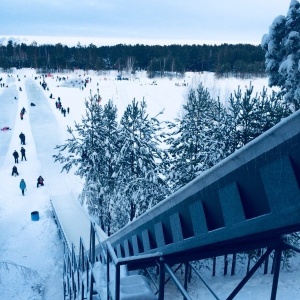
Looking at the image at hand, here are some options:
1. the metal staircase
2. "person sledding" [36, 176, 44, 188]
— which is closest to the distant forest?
"person sledding" [36, 176, 44, 188]

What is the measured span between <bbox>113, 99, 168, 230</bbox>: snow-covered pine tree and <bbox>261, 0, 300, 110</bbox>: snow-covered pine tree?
6.90 meters

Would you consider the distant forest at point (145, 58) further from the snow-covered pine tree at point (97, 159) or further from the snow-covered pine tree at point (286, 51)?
the snow-covered pine tree at point (97, 159)

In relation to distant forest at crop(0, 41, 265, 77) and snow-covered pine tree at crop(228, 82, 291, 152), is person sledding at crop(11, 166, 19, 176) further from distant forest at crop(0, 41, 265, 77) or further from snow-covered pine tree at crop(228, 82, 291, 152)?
distant forest at crop(0, 41, 265, 77)

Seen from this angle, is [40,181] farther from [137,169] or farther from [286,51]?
[286,51]

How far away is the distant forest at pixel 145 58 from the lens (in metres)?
92.8

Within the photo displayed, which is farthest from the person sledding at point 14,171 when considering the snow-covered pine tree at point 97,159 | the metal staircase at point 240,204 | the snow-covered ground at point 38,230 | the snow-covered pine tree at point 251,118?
the metal staircase at point 240,204

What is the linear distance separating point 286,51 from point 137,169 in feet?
31.0

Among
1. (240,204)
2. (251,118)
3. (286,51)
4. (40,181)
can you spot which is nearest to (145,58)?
(40,181)

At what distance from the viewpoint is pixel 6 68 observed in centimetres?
10256

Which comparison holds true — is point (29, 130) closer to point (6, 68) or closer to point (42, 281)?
point (42, 281)

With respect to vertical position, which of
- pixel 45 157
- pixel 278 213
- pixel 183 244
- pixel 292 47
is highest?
pixel 292 47

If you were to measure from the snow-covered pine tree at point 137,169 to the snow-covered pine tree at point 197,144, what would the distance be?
765mm

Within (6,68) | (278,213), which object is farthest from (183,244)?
(6,68)

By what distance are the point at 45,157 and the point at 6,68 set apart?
297 ft
